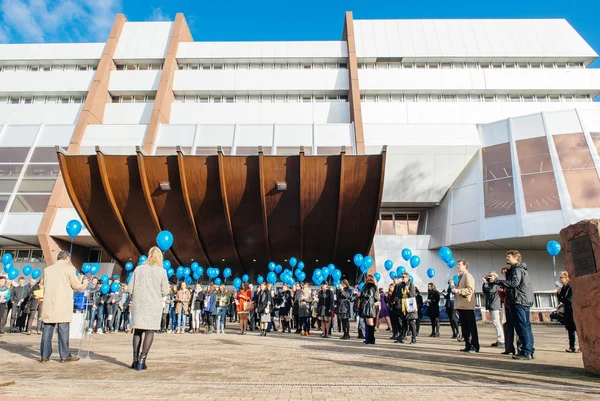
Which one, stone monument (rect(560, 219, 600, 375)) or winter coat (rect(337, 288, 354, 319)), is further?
winter coat (rect(337, 288, 354, 319))

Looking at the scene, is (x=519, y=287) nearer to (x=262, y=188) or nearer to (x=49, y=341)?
(x=49, y=341)

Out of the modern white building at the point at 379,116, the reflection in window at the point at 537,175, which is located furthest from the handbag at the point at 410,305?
the reflection in window at the point at 537,175

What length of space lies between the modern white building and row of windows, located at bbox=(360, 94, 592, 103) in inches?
4.5

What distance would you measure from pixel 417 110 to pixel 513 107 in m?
6.87

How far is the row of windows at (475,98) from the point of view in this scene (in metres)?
28.8

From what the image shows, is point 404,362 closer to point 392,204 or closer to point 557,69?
point 392,204

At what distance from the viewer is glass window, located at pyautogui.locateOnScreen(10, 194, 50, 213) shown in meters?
23.8

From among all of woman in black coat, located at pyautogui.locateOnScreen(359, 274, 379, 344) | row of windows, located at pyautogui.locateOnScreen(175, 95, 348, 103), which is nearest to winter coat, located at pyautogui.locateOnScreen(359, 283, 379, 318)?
woman in black coat, located at pyautogui.locateOnScreen(359, 274, 379, 344)

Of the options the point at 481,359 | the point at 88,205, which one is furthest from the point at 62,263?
the point at 88,205

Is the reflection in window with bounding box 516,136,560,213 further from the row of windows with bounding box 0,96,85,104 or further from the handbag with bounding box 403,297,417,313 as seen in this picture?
the row of windows with bounding box 0,96,85,104

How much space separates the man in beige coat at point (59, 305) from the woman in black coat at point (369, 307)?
5.77m

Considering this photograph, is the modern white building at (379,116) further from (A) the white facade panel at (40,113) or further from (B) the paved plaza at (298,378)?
(B) the paved plaza at (298,378)

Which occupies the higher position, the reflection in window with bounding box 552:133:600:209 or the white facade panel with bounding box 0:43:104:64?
the white facade panel with bounding box 0:43:104:64

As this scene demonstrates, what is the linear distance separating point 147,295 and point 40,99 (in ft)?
106
